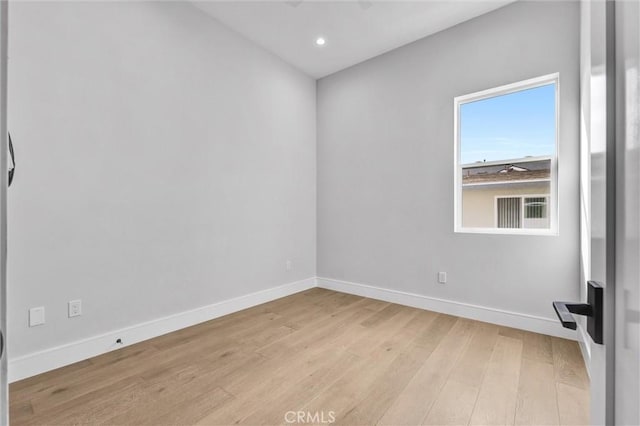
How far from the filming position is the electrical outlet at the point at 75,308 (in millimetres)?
2109

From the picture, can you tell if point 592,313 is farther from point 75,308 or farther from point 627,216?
point 75,308

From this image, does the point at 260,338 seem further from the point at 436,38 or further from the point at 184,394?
the point at 436,38

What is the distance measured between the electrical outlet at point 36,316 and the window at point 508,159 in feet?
11.9

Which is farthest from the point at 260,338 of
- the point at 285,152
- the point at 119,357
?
the point at 285,152

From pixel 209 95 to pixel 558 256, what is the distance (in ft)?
11.9

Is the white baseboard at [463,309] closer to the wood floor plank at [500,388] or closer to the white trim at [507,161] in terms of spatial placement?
the wood floor plank at [500,388]

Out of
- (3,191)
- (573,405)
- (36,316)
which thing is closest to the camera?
(3,191)

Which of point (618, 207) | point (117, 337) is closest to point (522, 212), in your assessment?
point (618, 207)

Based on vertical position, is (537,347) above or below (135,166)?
below

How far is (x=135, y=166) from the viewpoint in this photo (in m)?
2.45

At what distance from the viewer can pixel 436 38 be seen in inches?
125

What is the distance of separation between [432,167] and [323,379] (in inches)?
95.2

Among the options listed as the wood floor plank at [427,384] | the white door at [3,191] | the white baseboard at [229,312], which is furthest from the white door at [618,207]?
the white baseboard at [229,312]

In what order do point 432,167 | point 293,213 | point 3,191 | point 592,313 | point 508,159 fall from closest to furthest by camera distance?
point 3,191, point 592,313, point 508,159, point 432,167, point 293,213
